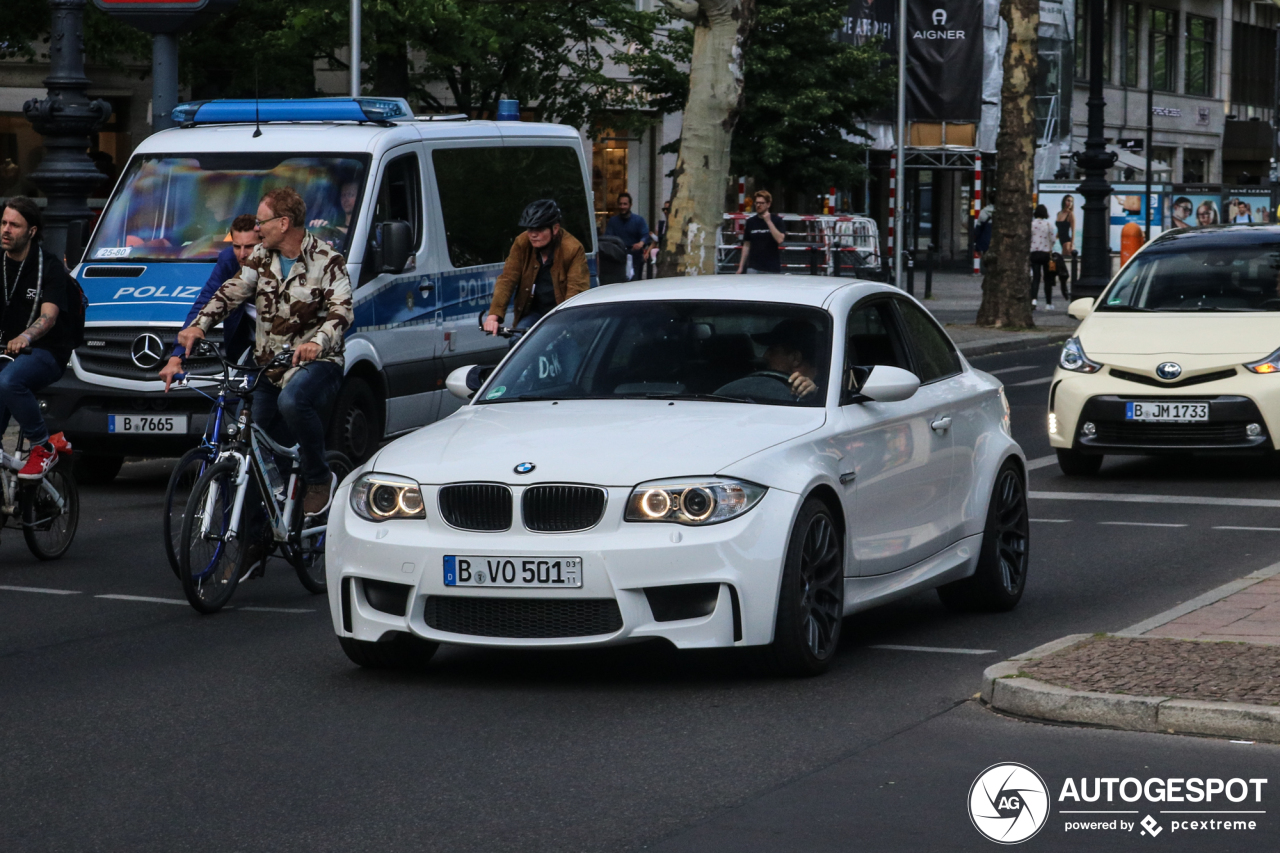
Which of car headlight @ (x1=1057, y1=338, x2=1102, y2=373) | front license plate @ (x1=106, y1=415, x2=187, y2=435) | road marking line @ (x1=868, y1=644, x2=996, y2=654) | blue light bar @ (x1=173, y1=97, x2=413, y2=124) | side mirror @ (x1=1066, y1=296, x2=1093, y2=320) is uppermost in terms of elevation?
blue light bar @ (x1=173, y1=97, x2=413, y2=124)

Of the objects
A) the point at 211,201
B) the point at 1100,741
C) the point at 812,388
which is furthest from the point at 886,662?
the point at 211,201

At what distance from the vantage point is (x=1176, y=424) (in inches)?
541

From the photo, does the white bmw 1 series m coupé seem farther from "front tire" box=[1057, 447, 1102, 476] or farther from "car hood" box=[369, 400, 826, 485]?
"front tire" box=[1057, 447, 1102, 476]

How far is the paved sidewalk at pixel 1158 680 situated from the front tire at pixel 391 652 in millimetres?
2052

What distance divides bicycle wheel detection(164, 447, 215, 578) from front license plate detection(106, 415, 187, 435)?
3853 mm

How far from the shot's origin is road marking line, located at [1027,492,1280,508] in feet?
42.9

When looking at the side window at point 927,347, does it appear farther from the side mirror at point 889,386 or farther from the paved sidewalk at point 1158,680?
the paved sidewalk at point 1158,680

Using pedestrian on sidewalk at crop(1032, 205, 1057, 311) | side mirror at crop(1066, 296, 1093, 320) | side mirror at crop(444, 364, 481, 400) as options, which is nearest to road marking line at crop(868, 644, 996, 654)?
side mirror at crop(444, 364, 481, 400)

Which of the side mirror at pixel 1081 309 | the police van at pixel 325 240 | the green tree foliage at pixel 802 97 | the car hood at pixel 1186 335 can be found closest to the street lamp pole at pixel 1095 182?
the green tree foliage at pixel 802 97

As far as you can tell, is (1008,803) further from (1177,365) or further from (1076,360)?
(1076,360)

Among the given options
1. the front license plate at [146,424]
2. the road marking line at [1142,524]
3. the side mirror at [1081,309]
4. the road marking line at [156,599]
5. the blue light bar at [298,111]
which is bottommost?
the road marking line at [1142,524]

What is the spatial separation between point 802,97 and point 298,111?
27053 millimetres

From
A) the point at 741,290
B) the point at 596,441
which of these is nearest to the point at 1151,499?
the point at 741,290

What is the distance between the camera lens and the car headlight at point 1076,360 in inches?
556
